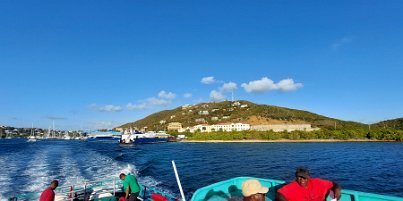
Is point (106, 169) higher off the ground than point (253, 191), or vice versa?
point (253, 191)

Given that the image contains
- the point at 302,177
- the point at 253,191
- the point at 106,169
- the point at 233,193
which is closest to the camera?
the point at 253,191

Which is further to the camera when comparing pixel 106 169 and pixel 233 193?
pixel 106 169

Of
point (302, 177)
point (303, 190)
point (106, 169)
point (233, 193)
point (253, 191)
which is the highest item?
point (253, 191)

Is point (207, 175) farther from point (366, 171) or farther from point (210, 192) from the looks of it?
point (210, 192)

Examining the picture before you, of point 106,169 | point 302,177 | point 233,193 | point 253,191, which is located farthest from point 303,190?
point 106,169

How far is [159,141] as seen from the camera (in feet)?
547

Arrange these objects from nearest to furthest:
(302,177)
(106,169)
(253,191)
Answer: (253,191) → (302,177) → (106,169)

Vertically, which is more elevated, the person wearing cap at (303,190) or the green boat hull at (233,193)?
the person wearing cap at (303,190)

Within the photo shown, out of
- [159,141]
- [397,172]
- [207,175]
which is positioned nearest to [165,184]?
[207,175]

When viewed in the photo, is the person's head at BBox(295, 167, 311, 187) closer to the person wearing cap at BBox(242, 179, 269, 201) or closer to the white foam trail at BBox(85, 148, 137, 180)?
the person wearing cap at BBox(242, 179, 269, 201)

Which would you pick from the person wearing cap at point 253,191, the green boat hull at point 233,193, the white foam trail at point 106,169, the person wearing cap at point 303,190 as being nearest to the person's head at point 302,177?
the person wearing cap at point 303,190

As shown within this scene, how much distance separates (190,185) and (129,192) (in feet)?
68.2

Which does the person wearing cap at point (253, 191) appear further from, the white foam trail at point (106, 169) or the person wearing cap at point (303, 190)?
the white foam trail at point (106, 169)

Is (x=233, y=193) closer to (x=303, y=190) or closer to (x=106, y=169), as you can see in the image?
(x=303, y=190)
